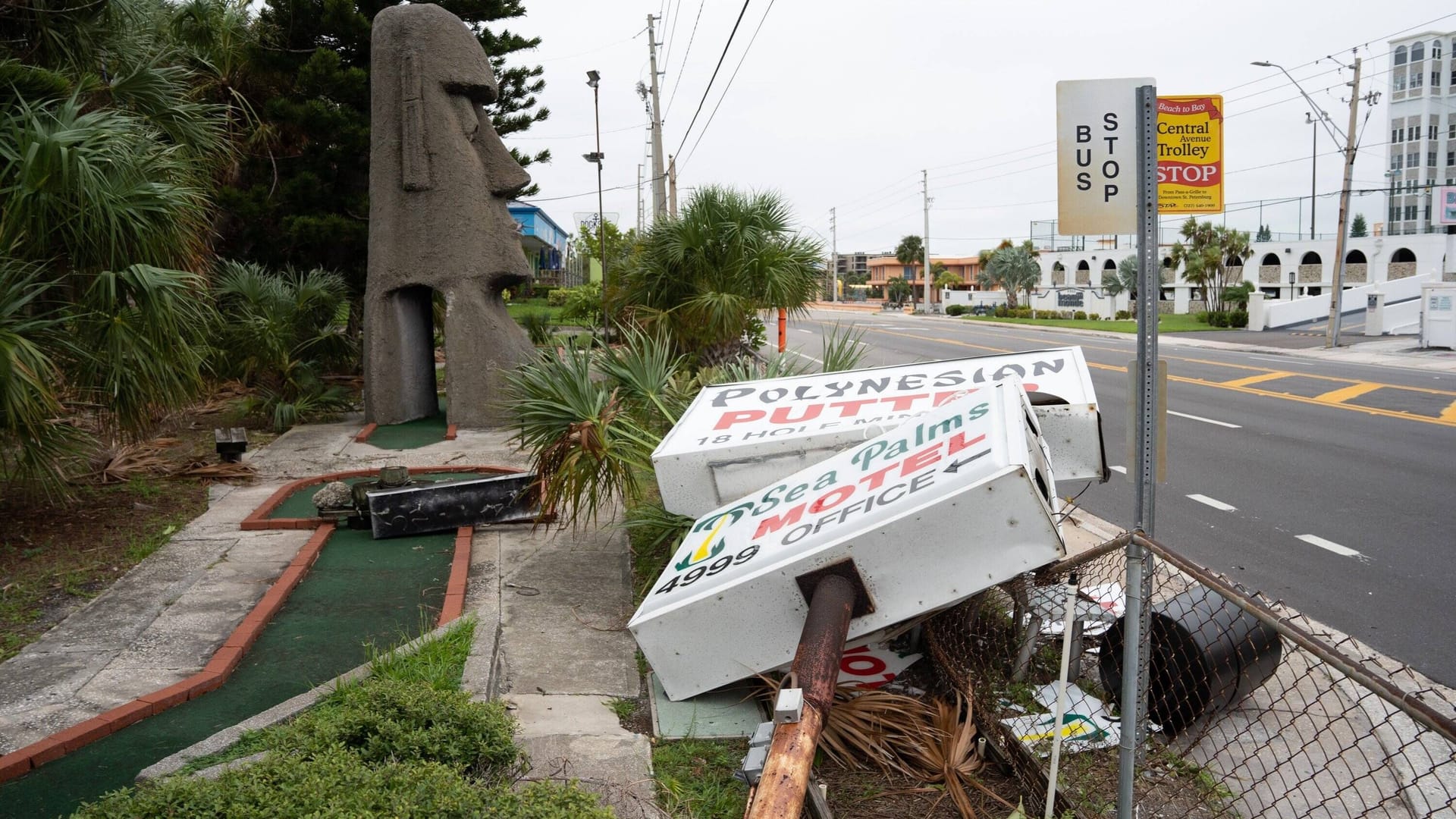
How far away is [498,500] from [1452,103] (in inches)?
4005

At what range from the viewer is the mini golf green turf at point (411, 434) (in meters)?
13.2

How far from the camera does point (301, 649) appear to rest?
19.8ft

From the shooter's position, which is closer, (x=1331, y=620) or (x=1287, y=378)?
(x=1331, y=620)

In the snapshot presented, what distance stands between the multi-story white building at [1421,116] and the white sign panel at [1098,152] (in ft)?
308

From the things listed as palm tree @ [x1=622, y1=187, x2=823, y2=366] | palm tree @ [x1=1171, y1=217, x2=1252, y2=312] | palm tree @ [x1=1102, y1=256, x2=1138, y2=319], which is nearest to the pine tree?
palm tree @ [x1=622, y1=187, x2=823, y2=366]

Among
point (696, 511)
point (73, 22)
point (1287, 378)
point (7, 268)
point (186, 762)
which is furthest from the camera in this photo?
point (1287, 378)

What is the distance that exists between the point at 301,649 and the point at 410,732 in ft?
8.26

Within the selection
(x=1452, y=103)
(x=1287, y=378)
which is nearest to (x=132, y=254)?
(x=1287, y=378)

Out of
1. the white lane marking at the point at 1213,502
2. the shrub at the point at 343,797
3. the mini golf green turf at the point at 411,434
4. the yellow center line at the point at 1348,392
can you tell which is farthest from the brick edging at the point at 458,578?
the yellow center line at the point at 1348,392

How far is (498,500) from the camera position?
8.73m

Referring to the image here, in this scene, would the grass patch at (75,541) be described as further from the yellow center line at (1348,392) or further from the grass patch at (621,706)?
the yellow center line at (1348,392)

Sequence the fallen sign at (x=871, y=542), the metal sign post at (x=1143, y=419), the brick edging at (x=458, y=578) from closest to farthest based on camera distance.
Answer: the metal sign post at (x=1143, y=419)
the fallen sign at (x=871, y=542)
the brick edging at (x=458, y=578)

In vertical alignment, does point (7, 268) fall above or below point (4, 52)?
below

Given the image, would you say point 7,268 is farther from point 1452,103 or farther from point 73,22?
point 1452,103
